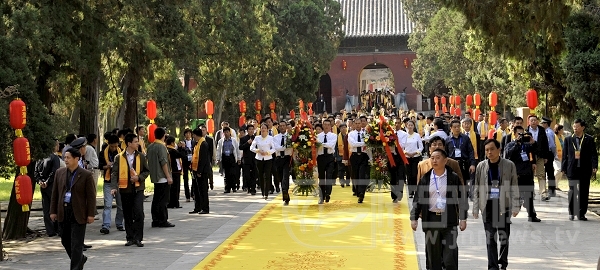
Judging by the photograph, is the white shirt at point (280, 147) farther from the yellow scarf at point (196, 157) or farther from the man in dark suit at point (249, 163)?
the man in dark suit at point (249, 163)

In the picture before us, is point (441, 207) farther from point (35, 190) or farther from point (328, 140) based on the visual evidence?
point (35, 190)

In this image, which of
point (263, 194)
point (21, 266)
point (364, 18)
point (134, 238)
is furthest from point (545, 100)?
point (364, 18)

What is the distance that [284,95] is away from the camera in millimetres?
42375

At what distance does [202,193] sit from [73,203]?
21.4 ft

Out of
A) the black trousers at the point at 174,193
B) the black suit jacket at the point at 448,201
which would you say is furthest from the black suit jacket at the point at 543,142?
the black suit jacket at the point at 448,201

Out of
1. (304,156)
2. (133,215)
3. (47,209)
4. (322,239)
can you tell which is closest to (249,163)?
(304,156)

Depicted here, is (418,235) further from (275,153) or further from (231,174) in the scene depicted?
(231,174)

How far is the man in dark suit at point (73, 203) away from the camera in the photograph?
9953 millimetres

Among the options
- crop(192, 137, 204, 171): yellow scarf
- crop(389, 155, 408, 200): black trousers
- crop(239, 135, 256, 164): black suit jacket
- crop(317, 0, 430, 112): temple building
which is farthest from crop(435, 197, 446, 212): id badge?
crop(317, 0, 430, 112): temple building

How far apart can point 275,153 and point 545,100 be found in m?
7.63

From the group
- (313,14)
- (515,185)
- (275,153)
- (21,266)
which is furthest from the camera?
(313,14)

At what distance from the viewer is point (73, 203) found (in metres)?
9.99

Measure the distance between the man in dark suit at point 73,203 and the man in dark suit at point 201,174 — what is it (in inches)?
244

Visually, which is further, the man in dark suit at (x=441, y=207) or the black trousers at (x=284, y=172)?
the black trousers at (x=284, y=172)
